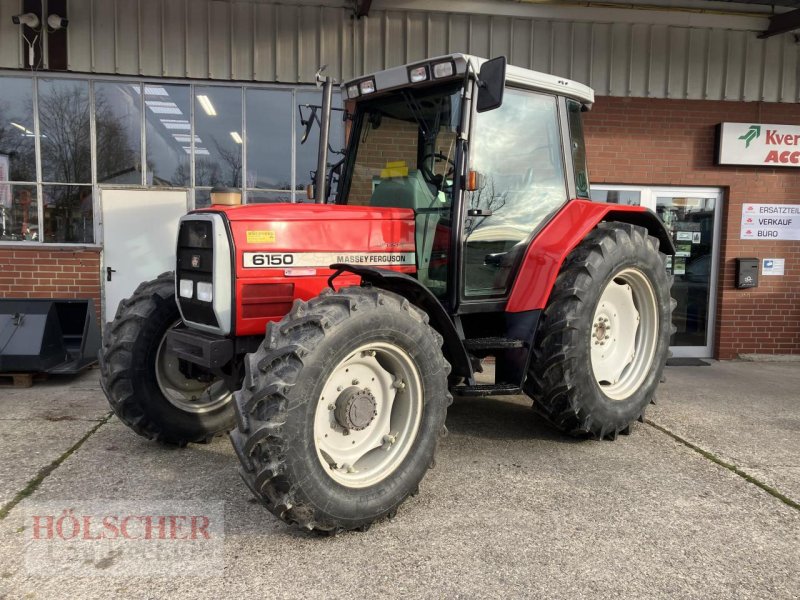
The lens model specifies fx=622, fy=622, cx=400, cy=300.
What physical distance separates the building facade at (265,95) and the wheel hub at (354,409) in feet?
15.6

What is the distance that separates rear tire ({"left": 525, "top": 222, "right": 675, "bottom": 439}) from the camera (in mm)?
3672

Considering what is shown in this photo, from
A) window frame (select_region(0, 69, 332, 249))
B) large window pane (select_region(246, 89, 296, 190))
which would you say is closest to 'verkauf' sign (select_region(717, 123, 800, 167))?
window frame (select_region(0, 69, 332, 249))

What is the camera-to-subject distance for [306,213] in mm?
3316

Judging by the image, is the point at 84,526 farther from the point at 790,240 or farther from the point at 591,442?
the point at 790,240

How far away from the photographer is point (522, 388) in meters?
3.74

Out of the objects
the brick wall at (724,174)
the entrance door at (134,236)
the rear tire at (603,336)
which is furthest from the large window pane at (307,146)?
the rear tire at (603,336)

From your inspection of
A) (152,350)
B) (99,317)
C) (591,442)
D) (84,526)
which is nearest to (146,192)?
(99,317)

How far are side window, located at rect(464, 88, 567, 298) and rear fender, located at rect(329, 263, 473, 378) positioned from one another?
424 millimetres

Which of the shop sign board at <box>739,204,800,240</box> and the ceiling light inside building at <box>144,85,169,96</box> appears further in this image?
the shop sign board at <box>739,204,800,240</box>

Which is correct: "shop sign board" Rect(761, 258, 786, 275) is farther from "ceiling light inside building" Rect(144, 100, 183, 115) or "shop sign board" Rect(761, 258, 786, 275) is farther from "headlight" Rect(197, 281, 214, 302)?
"ceiling light inside building" Rect(144, 100, 183, 115)

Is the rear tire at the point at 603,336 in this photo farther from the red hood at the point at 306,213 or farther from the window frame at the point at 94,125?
the window frame at the point at 94,125

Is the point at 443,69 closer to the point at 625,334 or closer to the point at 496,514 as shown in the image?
the point at 625,334

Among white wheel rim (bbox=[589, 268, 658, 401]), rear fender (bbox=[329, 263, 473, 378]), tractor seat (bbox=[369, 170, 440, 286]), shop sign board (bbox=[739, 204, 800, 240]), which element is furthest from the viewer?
shop sign board (bbox=[739, 204, 800, 240])

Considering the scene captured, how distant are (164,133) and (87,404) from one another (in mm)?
3384
